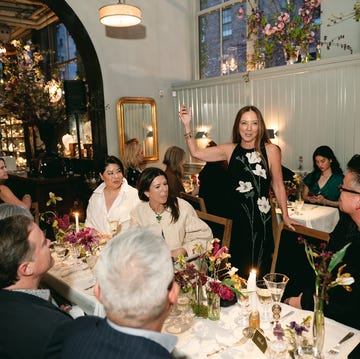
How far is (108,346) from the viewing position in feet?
3.28

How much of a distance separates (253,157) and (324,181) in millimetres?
2397

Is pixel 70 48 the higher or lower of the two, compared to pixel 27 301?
higher

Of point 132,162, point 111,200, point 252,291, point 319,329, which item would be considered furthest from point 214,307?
point 132,162

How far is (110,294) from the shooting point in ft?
3.40

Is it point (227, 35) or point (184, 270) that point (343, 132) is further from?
point (184, 270)

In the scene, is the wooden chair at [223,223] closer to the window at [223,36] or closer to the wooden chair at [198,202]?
the wooden chair at [198,202]

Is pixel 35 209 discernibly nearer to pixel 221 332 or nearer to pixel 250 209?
pixel 250 209

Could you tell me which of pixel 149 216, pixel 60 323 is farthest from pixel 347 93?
pixel 60 323

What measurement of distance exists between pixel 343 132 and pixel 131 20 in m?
3.56

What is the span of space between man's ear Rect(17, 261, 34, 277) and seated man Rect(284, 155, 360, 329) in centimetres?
132

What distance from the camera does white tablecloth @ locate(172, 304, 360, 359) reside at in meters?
1.52

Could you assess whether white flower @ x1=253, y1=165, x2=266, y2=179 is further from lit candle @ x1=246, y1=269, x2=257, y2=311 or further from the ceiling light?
the ceiling light

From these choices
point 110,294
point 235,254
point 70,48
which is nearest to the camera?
point 110,294

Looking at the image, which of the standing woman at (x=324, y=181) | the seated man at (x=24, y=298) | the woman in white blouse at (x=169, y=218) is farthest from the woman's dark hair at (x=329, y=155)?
the seated man at (x=24, y=298)
